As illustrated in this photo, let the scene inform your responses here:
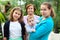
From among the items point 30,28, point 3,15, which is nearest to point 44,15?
point 30,28

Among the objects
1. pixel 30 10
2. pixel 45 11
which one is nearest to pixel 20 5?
pixel 30 10

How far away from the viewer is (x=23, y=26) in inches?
125

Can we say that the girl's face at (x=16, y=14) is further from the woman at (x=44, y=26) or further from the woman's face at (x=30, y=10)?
the woman at (x=44, y=26)

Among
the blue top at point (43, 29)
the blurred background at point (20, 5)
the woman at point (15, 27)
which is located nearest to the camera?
the blue top at point (43, 29)

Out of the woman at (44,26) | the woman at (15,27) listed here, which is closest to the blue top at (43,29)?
the woman at (44,26)

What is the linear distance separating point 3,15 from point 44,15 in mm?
2951

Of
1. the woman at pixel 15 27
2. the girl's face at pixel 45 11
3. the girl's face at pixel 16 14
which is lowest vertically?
the woman at pixel 15 27

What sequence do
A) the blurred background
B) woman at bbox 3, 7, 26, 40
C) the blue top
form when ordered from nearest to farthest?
the blue top → woman at bbox 3, 7, 26, 40 → the blurred background

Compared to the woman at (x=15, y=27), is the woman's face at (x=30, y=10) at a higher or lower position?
higher

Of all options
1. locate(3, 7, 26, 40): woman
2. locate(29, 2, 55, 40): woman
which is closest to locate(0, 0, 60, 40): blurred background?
locate(3, 7, 26, 40): woman

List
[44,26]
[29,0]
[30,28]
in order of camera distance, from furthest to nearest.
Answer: [29,0]
[30,28]
[44,26]

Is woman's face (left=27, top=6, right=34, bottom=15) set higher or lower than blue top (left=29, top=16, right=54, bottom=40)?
higher

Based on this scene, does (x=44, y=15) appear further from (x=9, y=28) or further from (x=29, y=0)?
(x=29, y=0)

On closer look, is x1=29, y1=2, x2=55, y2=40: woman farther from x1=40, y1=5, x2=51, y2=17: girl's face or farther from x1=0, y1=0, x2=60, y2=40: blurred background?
x1=0, y1=0, x2=60, y2=40: blurred background
